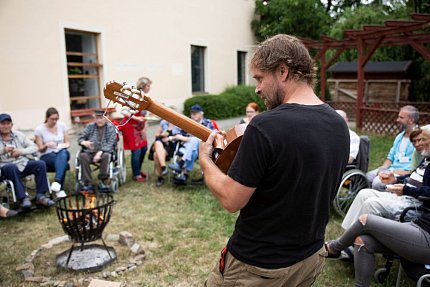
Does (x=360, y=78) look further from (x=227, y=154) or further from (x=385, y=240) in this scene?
(x=227, y=154)

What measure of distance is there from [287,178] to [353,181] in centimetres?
352

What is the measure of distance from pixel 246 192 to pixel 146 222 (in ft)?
11.0

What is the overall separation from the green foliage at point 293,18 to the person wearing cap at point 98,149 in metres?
12.2

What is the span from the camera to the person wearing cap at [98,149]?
5.27 meters

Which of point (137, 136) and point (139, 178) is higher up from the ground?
point (137, 136)

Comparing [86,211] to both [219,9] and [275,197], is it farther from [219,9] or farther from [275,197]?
[219,9]

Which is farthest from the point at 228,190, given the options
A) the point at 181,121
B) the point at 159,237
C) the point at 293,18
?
the point at 293,18

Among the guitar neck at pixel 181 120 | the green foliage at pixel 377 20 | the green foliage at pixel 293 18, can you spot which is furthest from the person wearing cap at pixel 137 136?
the green foliage at pixel 293 18

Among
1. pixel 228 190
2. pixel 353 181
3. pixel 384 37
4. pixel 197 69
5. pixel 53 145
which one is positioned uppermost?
pixel 384 37

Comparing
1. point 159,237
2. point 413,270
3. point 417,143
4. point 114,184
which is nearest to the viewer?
point 413,270

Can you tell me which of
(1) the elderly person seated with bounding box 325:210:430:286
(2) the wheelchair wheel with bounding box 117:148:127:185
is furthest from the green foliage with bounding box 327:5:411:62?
(1) the elderly person seated with bounding box 325:210:430:286

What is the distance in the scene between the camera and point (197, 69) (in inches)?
572

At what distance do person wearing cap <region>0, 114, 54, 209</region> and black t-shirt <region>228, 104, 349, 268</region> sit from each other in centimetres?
382

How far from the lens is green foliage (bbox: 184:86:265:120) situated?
43.3 ft
